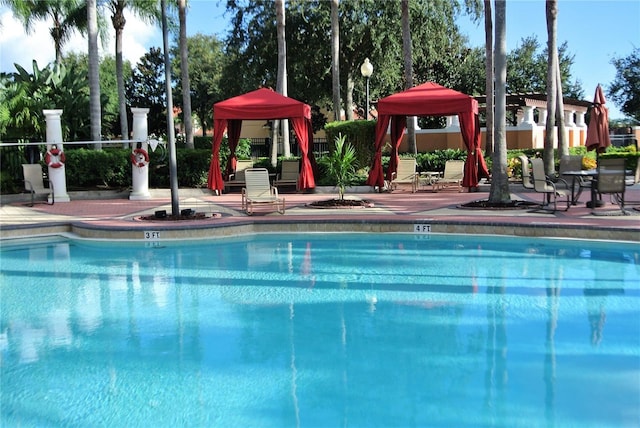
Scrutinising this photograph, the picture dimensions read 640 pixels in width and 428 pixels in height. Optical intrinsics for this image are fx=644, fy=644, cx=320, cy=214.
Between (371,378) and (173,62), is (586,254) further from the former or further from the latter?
(173,62)

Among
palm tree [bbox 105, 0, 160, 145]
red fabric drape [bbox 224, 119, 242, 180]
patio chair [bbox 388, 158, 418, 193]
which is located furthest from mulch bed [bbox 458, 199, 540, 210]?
palm tree [bbox 105, 0, 160, 145]

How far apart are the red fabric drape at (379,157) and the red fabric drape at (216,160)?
13.5 feet

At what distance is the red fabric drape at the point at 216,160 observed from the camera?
1717 centimetres

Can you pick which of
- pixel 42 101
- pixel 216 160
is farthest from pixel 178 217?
pixel 42 101

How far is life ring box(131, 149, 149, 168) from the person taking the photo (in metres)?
17.0

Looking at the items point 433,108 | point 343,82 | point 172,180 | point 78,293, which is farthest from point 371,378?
point 343,82

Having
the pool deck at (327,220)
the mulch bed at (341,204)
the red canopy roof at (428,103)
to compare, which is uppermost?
the red canopy roof at (428,103)

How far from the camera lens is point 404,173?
1822cm

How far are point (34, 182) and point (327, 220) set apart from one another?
8666 mm

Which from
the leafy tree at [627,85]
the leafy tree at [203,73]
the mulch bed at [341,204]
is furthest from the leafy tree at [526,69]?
the mulch bed at [341,204]

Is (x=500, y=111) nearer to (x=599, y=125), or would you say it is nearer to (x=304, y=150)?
(x=599, y=125)

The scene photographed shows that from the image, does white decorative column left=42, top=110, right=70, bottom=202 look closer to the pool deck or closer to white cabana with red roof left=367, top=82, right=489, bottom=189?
the pool deck

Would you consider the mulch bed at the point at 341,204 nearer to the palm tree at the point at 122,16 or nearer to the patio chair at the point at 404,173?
the patio chair at the point at 404,173

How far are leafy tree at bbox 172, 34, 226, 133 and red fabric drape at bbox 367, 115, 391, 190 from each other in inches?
1024
